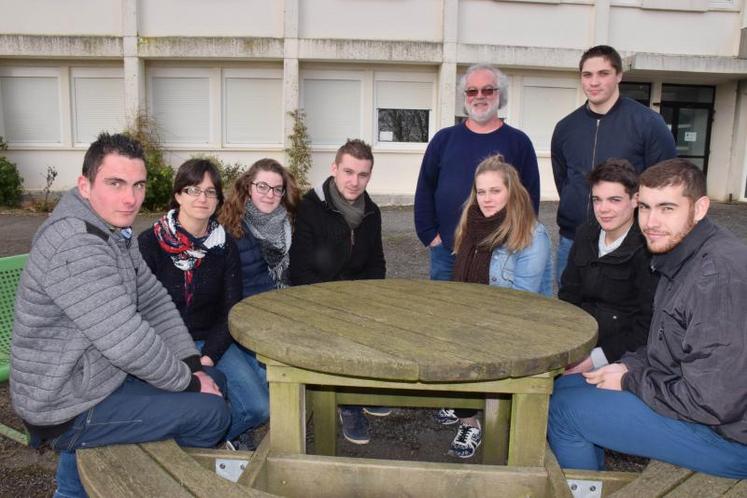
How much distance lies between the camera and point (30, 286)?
85.0 inches

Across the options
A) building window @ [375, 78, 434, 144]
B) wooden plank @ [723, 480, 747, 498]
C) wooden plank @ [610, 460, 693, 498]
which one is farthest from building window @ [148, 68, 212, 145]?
wooden plank @ [723, 480, 747, 498]

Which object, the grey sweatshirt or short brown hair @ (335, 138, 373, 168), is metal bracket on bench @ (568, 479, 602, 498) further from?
short brown hair @ (335, 138, 373, 168)

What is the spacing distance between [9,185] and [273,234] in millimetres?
11966

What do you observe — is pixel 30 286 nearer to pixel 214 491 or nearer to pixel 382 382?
pixel 214 491

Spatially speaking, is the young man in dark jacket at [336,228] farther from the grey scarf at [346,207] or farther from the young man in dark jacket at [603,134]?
the young man in dark jacket at [603,134]

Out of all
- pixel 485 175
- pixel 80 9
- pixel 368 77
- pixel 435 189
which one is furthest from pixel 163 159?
pixel 485 175

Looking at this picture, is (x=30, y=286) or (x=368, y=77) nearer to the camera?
(x=30, y=286)

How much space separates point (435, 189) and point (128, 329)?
2667 mm

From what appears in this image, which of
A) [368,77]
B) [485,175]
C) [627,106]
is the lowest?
[485,175]

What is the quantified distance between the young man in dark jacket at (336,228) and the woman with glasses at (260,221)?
11cm

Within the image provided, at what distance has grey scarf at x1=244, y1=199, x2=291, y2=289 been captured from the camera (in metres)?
3.65

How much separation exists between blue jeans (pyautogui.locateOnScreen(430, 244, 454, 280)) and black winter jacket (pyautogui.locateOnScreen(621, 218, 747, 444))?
203cm

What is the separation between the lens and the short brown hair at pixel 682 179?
2277mm

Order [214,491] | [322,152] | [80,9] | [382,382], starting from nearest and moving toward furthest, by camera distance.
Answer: [214,491]
[382,382]
[80,9]
[322,152]
